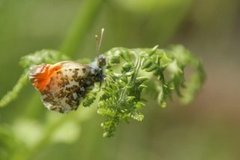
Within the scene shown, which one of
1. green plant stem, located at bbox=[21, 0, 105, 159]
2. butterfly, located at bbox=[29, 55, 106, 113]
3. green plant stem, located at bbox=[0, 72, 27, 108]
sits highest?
green plant stem, located at bbox=[21, 0, 105, 159]

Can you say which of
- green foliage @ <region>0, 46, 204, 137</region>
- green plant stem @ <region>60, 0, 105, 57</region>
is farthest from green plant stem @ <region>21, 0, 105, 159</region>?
green foliage @ <region>0, 46, 204, 137</region>

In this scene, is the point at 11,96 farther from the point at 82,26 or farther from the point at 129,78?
the point at 82,26

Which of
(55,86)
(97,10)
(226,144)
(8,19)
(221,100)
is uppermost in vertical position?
(221,100)

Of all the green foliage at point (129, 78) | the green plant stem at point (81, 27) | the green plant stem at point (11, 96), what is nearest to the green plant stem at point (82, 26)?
the green plant stem at point (81, 27)

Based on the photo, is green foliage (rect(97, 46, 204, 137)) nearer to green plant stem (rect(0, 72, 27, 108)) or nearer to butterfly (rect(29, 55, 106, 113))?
butterfly (rect(29, 55, 106, 113))

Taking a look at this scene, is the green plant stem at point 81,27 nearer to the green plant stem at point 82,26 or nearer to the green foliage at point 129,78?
the green plant stem at point 82,26

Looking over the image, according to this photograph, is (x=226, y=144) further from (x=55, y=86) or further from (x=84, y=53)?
(x=55, y=86)

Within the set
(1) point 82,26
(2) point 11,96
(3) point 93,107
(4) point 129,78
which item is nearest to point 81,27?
(1) point 82,26

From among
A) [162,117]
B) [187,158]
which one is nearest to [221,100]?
[162,117]
